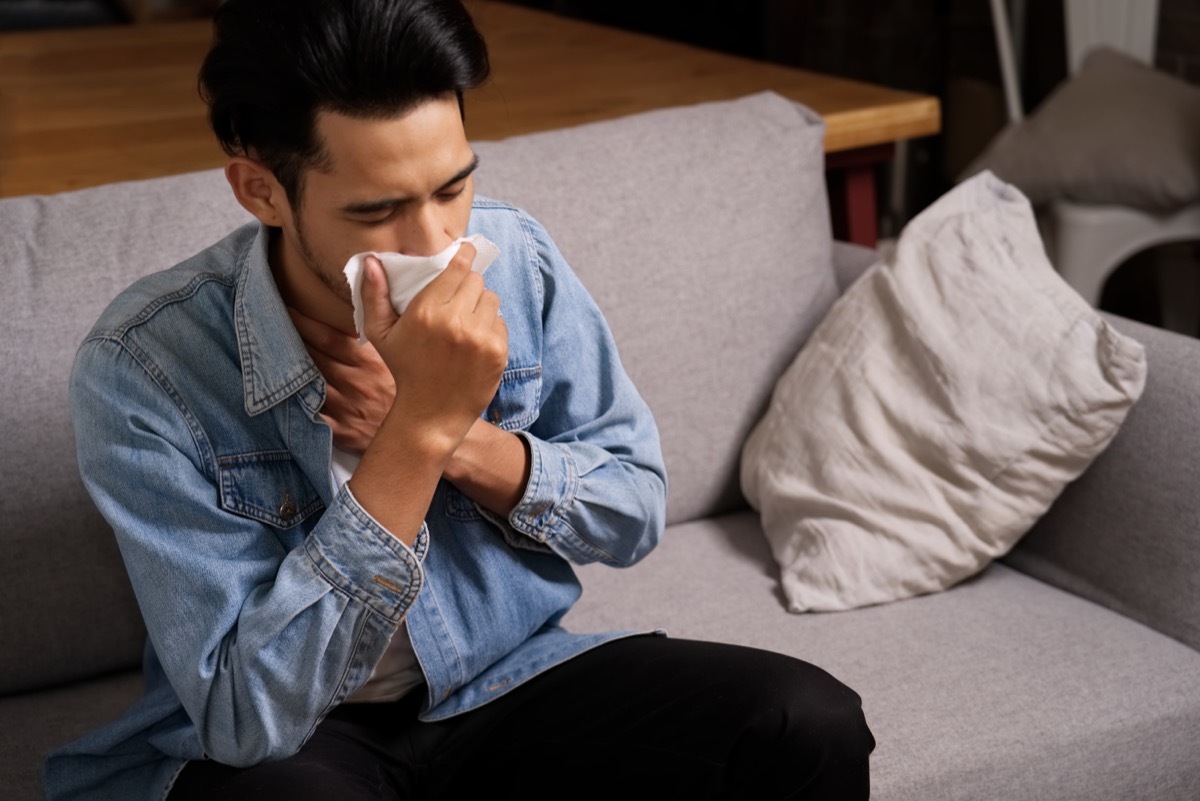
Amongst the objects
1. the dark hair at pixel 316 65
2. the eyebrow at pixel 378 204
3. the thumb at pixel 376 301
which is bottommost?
the thumb at pixel 376 301

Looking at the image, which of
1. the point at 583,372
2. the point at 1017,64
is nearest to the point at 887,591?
the point at 583,372

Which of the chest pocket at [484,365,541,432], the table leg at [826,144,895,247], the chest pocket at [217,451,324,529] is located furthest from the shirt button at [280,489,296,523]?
the table leg at [826,144,895,247]

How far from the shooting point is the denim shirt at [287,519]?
1047mm

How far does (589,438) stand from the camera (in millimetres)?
1293

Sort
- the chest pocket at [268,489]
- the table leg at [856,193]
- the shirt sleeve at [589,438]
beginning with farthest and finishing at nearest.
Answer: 1. the table leg at [856,193]
2. the shirt sleeve at [589,438]
3. the chest pocket at [268,489]

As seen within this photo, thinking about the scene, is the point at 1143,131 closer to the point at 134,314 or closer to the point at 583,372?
A: the point at 583,372

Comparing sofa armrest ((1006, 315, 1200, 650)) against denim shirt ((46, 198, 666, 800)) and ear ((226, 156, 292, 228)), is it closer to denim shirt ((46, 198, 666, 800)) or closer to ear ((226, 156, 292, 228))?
denim shirt ((46, 198, 666, 800))

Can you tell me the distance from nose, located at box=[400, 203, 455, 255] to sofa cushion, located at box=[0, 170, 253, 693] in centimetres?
55

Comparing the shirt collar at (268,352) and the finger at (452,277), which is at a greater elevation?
the finger at (452,277)

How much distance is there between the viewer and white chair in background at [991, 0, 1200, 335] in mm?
2818

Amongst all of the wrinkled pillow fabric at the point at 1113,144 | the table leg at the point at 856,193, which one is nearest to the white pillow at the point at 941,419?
the table leg at the point at 856,193

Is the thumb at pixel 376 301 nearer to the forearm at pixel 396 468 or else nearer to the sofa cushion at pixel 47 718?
the forearm at pixel 396 468

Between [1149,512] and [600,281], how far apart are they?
0.69m

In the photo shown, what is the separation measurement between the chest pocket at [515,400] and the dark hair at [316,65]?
0.30m
